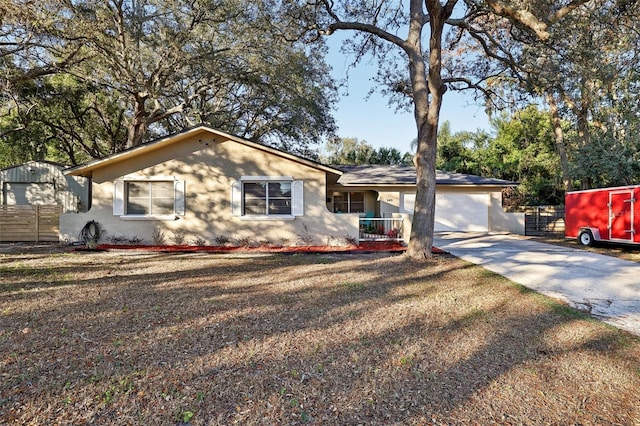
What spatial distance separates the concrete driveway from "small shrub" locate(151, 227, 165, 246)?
9815 mm

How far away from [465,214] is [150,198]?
47.5 ft

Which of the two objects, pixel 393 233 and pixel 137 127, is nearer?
pixel 393 233

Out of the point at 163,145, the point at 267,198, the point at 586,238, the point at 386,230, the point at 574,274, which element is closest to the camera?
the point at 574,274

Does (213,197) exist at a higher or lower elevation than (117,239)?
higher

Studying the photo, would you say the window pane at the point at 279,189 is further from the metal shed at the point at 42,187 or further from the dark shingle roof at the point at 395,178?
the metal shed at the point at 42,187

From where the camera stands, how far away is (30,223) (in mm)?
13219

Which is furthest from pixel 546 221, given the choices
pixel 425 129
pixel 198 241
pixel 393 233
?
pixel 198 241

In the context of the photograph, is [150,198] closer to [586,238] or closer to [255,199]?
[255,199]

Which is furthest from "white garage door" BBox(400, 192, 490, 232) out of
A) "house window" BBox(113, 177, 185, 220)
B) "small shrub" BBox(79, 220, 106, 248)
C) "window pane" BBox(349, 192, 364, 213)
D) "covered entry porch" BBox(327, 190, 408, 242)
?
"small shrub" BBox(79, 220, 106, 248)

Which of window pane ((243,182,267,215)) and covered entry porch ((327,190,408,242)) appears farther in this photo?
covered entry porch ((327,190,408,242))

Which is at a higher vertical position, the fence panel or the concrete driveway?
the fence panel

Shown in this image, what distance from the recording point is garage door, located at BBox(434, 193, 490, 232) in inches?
691

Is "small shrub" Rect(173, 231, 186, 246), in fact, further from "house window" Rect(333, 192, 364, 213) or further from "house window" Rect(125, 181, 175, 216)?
"house window" Rect(333, 192, 364, 213)

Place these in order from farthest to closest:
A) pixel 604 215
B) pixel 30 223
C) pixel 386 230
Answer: pixel 386 230, pixel 30 223, pixel 604 215
